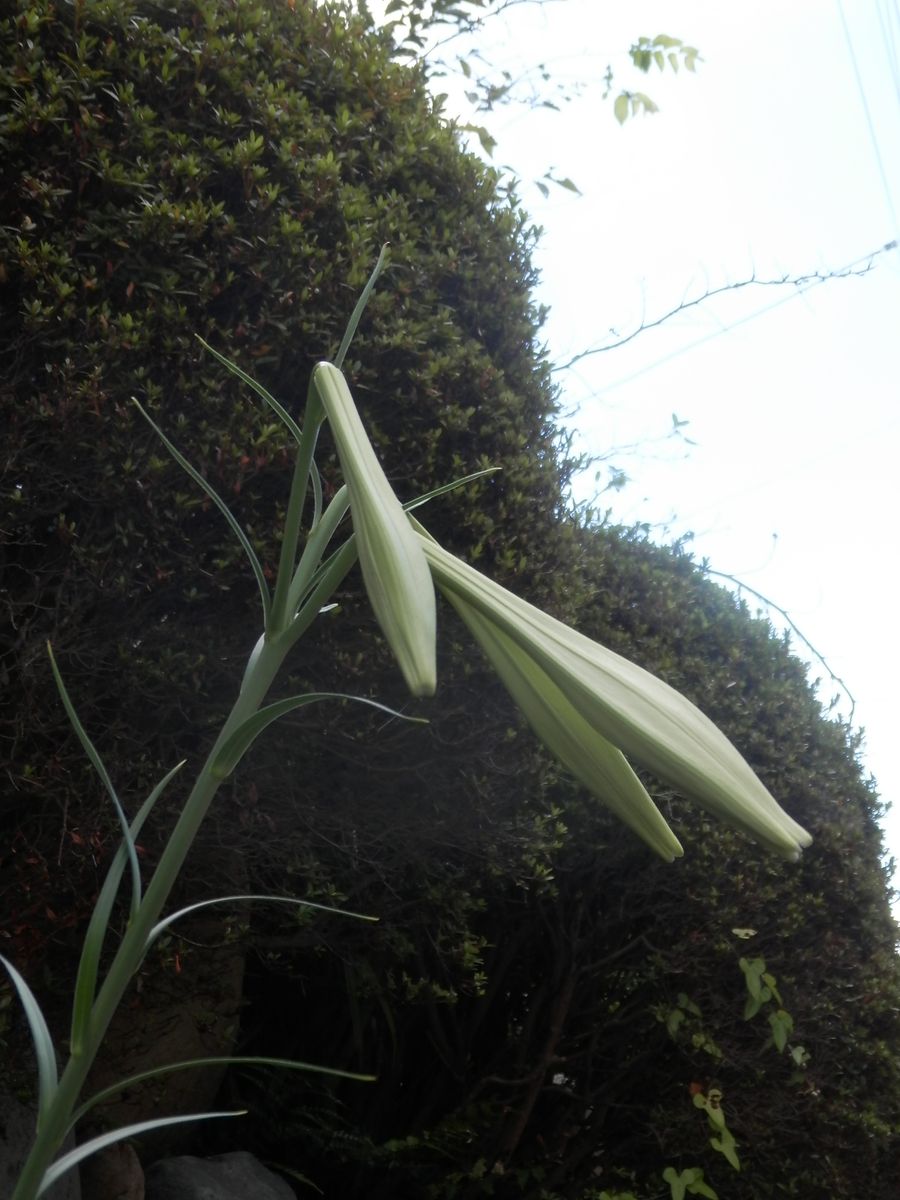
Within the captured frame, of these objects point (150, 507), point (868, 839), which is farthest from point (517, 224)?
point (868, 839)

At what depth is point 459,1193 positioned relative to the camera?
122 inches

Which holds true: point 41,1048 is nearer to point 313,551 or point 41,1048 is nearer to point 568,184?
point 313,551

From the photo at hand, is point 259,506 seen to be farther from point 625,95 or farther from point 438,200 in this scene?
point 625,95

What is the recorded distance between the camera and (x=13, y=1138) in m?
1.99

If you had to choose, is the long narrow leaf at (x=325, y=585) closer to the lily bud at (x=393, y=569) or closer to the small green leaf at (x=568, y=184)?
the lily bud at (x=393, y=569)

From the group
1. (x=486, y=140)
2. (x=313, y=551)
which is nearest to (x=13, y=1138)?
(x=313, y=551)

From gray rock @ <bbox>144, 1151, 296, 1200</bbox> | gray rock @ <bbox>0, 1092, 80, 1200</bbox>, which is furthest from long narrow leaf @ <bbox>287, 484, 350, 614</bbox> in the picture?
gray rock @ <bbox>144, 1151, 296, 1200</bbox>

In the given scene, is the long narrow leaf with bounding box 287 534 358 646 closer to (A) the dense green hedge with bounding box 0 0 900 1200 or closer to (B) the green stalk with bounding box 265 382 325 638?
(B) the green stalk with bounding box 265 382 325 638

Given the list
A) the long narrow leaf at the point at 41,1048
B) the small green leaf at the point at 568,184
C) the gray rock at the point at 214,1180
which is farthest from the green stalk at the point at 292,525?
the small green leaf at the point at 568,184

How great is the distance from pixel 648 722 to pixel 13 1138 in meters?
1.86

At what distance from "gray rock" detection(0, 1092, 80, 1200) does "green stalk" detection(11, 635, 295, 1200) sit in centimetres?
131

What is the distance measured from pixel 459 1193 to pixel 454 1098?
29 cm

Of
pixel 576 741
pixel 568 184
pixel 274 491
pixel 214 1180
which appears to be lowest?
pixel 214 1180

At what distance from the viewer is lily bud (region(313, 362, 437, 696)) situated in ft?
1.69
